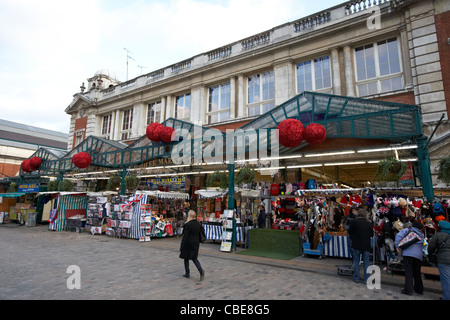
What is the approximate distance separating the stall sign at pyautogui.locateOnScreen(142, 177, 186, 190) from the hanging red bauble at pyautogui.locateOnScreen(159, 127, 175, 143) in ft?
12.3

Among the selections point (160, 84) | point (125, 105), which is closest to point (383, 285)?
point (160, 84)

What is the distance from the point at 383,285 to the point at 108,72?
31155 millimetres

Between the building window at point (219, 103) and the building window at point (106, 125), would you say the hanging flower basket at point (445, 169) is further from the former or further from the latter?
the building window at point (106, 125)

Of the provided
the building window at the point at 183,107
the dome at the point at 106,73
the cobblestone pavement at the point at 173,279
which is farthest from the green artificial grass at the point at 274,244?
the dome at the point at 106,73

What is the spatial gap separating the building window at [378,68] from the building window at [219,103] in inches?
316

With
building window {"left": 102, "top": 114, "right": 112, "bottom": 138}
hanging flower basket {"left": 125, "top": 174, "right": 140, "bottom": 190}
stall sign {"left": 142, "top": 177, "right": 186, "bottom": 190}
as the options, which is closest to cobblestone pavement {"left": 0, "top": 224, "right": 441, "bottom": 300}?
hanging flower basket {"left": 125, "top": 174, "right": 140, "bottom": 190}

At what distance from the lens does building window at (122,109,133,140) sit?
22.5 m

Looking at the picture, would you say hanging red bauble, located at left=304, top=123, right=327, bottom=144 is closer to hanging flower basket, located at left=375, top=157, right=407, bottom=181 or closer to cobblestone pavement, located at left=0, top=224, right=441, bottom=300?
hanging flower basket, located at left=375, top=157, right=407, bottom=181

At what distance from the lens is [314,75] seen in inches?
596

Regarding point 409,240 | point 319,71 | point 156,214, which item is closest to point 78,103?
point 156,214

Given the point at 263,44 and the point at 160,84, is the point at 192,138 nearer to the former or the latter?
the point at 263,44

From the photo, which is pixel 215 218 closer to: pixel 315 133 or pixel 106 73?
pixel 315 133

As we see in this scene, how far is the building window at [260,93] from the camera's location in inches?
638
